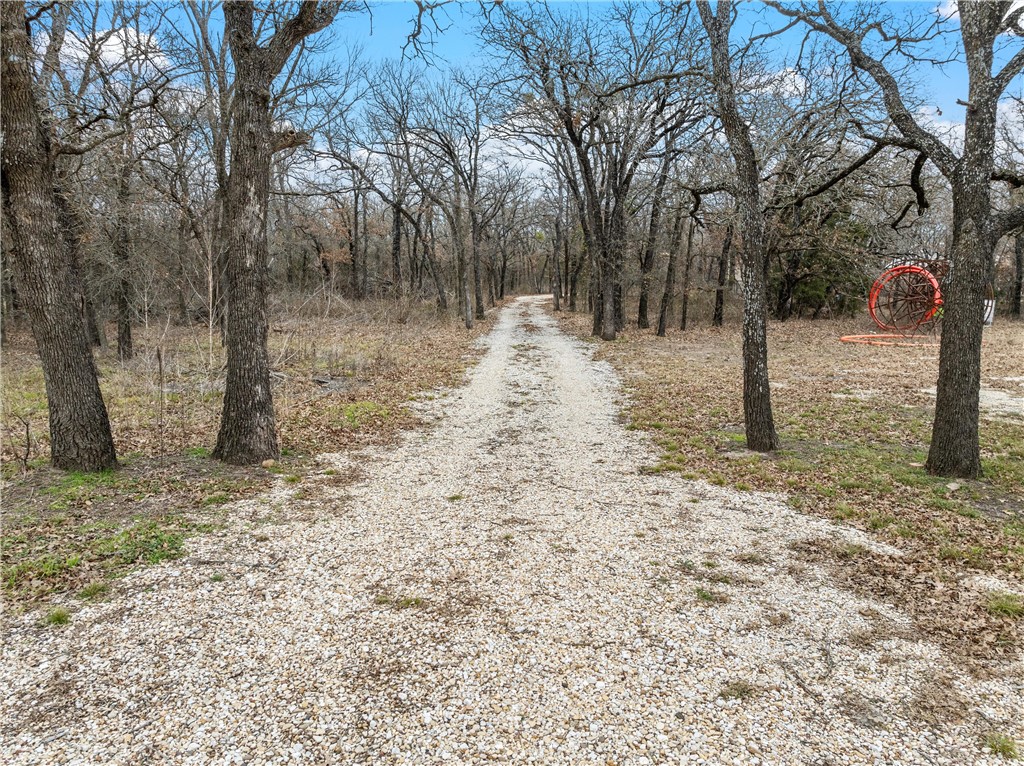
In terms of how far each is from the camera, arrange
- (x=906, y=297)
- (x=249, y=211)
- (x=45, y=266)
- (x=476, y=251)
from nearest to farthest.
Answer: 1. (x=45, y=266)
2. (x=249, y=211)
3. (x=906, y=297)
4. (x=476, y=251)

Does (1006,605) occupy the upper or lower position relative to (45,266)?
lower

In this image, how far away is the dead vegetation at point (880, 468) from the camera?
366 cm

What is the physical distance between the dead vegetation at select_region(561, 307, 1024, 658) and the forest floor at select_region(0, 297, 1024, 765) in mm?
46

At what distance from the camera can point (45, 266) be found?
500cm

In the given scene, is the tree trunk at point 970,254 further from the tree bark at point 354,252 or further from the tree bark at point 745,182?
the tree bark at point 354,252

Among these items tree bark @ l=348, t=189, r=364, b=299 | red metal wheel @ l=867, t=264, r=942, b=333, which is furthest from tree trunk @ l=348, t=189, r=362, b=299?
red metal wheel @ l=867, t=264, r=942, b=333

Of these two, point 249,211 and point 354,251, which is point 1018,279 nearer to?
point 249,211

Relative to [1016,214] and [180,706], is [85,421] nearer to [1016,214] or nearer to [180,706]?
[180,706]

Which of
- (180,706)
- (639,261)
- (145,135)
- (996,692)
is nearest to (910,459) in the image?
(996,692)

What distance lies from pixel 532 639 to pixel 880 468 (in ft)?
16.1

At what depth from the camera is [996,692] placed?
2.73 m

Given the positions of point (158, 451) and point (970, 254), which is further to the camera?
point (158, 451)

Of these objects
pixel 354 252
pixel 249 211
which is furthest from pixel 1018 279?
pixel 354 252

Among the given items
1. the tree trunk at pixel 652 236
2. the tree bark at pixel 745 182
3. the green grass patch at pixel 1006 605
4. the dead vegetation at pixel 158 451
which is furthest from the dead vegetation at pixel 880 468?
the tree trunk at pixel 652 236
